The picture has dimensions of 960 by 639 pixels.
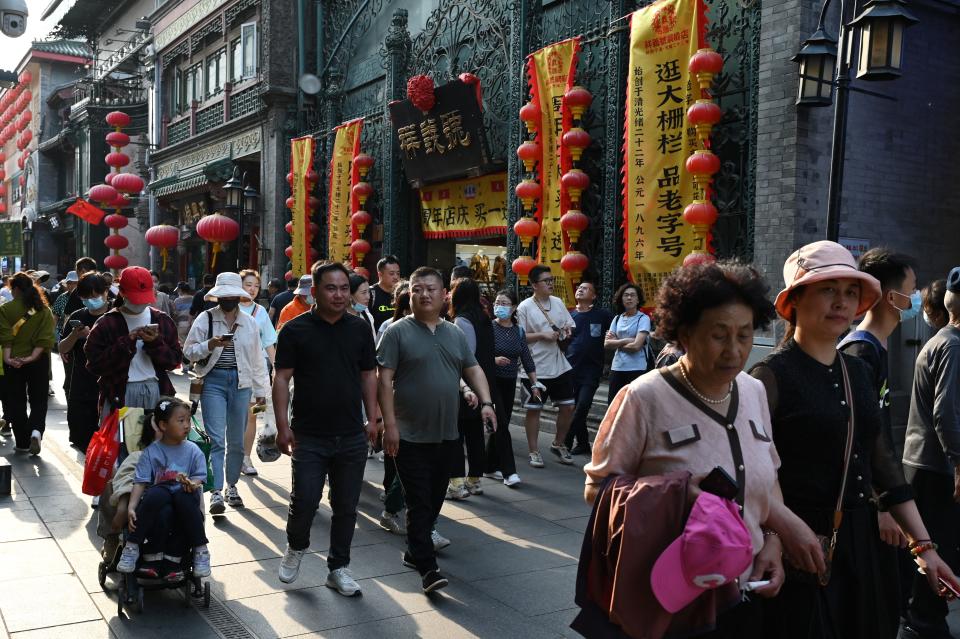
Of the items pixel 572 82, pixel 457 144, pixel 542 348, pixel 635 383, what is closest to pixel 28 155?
pixel 457 144

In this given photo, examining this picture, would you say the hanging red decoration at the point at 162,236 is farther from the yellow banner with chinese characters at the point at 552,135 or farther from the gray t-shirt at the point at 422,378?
the gray t-shirt at the point at 422,378

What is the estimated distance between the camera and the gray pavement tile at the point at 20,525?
5.95m

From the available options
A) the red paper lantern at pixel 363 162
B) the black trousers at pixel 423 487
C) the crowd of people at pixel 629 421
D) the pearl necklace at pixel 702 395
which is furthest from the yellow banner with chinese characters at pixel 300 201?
the pearl necklace at pixel 702 395

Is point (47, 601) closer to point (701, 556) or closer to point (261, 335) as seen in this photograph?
point (261, 335)

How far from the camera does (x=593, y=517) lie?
2.48m

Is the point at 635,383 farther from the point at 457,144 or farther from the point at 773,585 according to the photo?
the point at 457,144

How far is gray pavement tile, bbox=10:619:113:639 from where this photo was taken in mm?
4266

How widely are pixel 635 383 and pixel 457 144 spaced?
488 inches

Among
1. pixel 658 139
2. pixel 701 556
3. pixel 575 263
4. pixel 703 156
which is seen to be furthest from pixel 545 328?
pixel 701 556

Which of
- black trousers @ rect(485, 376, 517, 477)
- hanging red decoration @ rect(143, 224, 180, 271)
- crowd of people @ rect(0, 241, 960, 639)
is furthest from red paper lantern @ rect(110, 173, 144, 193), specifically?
black trousers @ rect(485, 376, 517, 477)

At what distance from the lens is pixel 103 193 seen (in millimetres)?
27312

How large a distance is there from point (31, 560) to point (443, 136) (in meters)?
10.7

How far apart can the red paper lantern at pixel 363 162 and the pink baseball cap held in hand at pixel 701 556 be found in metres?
15.8

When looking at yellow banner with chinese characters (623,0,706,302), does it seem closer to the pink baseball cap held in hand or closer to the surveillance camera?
the surveillance camera
